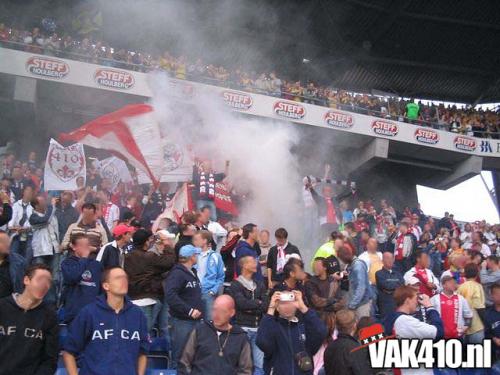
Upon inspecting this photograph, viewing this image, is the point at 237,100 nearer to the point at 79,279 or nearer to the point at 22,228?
the point at 22,228

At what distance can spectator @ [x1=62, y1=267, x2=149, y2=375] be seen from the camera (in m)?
3.59

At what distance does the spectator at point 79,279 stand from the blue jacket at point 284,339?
63.3 inches

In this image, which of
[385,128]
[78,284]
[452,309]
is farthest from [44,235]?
[385,128]

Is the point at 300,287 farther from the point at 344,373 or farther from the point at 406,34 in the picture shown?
the point at 406,34

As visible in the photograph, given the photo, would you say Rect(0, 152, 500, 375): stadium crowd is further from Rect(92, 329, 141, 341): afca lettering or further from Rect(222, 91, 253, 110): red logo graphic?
Rect(222, 91, 253, 110): red logo graphic

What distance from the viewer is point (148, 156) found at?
9898 millimetres

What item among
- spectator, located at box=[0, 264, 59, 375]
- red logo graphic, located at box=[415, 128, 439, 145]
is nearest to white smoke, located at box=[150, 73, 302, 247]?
red logo graphic, located at box=[415, 128, 439, 145]

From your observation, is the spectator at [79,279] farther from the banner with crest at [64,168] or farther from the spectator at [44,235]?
the banner with crest at [64,168]

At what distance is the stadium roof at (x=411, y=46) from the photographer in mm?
21922

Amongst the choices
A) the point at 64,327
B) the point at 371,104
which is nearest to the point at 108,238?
the point at 64,327

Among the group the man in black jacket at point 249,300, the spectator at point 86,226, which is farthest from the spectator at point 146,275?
the spectator at point 86,226

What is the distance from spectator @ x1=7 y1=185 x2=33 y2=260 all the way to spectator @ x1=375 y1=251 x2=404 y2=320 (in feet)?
13.8

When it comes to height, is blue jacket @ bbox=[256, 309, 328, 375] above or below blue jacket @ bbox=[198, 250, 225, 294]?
below

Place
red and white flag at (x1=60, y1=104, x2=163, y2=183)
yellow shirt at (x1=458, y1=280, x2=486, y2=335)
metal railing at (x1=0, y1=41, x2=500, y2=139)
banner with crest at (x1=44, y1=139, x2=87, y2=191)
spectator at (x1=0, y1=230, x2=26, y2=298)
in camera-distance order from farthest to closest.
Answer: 1. metal railing at (x1=0, y1=41, x2=500, y2=139)
2. red and white flag at (x1=60, y1=104, x2=163, y2=183)
3. banner with crest at (x1=44, y1=139, x2=87, y2=191)
4. yellow shirt at (x1=458, y1=280, x2=486, y2=335)
5. spectator at (x1=0, y1=230, x2=26, y2=298)
